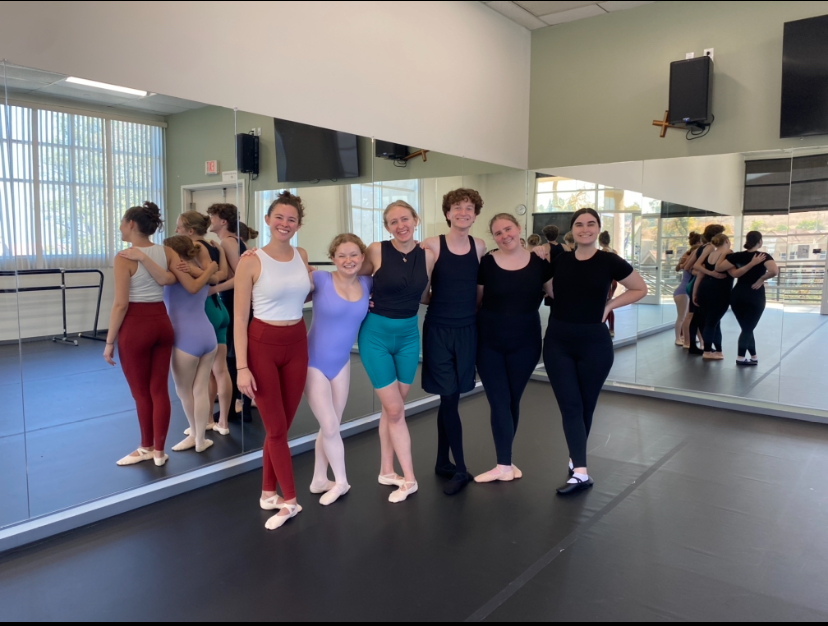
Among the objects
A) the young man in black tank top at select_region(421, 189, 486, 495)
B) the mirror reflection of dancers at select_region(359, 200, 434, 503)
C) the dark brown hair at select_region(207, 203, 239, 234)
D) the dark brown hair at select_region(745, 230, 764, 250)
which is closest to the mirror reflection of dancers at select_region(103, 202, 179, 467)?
the dark brown hair at select_region(207, 203, 239, 234)

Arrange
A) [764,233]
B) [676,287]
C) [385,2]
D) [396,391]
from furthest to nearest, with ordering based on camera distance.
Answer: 1. [676,287]
2. [764,233]
3. [385,2]
4. [396,391]

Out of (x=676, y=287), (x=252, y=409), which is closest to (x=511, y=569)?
(x=252, y=409)

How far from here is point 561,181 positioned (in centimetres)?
623

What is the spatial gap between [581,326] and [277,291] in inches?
64.7

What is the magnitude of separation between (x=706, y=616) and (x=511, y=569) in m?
0.76

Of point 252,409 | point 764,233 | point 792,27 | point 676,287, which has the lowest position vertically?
point 252,409

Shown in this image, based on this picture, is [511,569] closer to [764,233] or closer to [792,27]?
[764,233]

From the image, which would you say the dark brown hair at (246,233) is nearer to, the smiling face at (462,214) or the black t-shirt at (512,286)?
the smiling face at (462,214)

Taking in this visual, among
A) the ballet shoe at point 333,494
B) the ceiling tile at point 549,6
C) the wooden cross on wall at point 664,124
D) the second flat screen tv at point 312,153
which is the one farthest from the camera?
the ceiling tile at point 549,6

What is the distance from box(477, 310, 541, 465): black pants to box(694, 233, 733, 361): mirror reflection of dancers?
2.75 metres

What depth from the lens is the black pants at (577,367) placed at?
328cm

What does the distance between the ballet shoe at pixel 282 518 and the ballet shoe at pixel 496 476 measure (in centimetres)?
110

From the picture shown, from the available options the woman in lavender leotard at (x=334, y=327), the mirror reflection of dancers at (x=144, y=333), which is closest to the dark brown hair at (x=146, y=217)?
the mirror reflection of dancers at (x=144, y=333)

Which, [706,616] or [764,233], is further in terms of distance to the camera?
[764,233]
